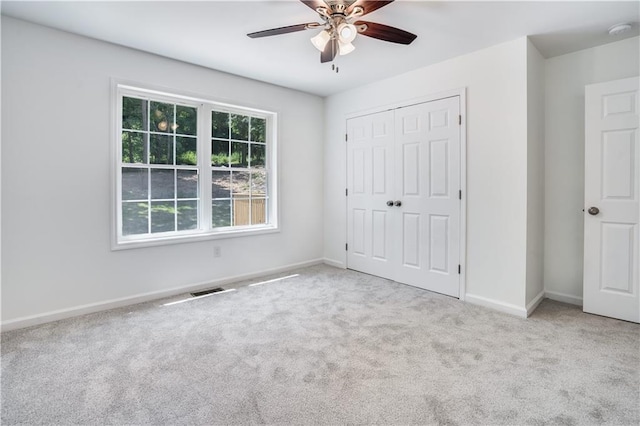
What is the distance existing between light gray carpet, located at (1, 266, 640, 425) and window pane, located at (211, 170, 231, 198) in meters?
1.44

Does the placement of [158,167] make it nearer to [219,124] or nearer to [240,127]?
[219,124]

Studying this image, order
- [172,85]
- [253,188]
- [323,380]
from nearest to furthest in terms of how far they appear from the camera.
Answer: [323,380]
[172,85]
[253,188]

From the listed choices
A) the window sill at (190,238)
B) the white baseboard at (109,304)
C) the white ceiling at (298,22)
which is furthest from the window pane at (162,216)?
the white ceiling at (298,22)

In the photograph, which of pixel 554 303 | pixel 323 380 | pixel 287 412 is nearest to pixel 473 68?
pixel 554 303

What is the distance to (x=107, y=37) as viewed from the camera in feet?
9.77

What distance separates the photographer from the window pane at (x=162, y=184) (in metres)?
3.51

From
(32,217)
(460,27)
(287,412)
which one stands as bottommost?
(287,412)

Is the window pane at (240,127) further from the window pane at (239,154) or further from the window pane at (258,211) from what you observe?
the window pane at (258,211)

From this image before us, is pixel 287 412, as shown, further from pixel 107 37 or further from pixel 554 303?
pixel 107 37

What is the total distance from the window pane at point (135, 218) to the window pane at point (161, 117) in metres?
0.85

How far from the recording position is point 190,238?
368 centimetres

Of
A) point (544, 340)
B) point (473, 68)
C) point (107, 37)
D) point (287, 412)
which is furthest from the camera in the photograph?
point (473, 68)

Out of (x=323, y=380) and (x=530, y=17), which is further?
(x=530, y=17)

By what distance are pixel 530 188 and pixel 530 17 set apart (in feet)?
4.74
